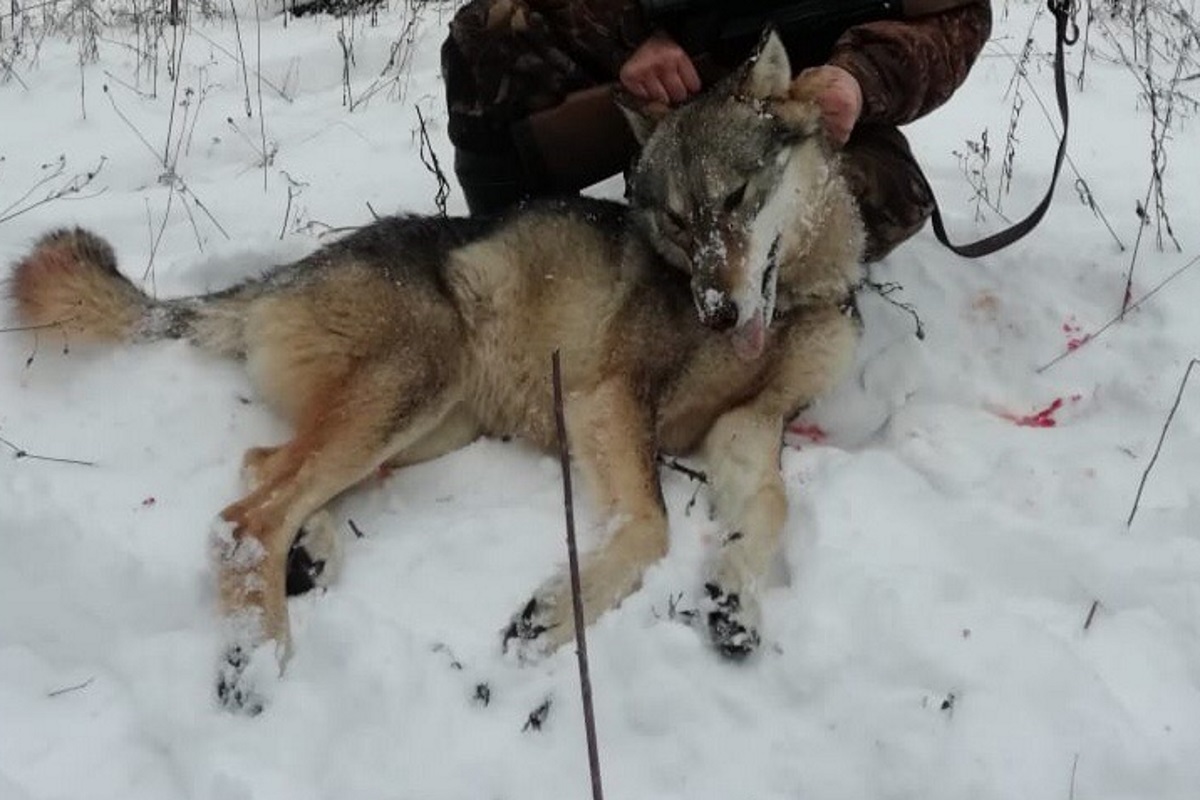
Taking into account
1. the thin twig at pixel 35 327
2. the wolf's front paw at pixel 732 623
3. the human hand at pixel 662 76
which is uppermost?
the human hand at pixel 662 76

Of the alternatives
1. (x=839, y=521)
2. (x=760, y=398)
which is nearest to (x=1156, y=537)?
(x=839, y=521)

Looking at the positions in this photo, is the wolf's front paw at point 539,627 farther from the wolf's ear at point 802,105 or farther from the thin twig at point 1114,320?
the thin twig at point 1114,320

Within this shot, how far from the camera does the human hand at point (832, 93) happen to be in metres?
3.12

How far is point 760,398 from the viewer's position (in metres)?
3.27

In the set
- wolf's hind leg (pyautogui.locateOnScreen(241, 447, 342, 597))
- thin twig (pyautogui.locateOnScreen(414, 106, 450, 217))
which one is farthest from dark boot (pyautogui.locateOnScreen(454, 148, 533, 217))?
wolf's hind leg (pyautogui.locateOnScreen(241, 447, 342, 597))

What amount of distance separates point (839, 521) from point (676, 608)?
508 millimetres

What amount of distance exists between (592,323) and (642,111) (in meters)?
0.66

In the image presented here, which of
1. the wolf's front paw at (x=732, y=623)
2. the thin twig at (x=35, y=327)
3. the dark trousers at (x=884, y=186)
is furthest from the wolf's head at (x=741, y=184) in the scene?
the thin twig at (x=35, y=327)

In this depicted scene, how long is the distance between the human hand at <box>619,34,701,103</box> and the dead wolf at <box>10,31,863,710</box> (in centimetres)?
13

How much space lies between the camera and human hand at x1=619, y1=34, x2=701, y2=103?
Result: 3.29 metres

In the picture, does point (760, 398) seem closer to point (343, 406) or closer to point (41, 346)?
point (343, 406)

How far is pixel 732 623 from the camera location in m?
2.41

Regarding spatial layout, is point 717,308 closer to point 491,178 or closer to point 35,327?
point 491,178

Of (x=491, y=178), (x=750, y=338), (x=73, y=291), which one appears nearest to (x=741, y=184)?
(x=750, y=338)
